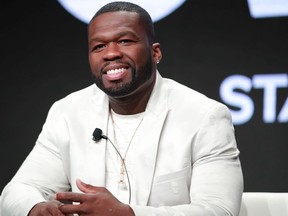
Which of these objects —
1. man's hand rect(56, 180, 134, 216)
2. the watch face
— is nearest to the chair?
man's hand rect(56, 180, 134, 216)

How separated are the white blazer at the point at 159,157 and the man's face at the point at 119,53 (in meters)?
0.14

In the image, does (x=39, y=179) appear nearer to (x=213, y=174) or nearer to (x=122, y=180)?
(x=122, y=180)

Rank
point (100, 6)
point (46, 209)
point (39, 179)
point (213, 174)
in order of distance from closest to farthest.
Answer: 1. point (46, 209)
2. point (213, 174)
3. point (39, 179)
4. point (100, 6)

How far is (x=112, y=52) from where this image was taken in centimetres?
220

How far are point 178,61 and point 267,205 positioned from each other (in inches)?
67.5

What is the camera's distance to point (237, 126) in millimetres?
3547

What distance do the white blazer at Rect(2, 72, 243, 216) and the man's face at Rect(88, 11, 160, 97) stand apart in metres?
0.14

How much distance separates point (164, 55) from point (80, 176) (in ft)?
5.27

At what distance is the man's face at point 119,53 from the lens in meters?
2.20

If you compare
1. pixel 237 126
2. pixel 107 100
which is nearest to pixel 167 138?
pixel 107 100

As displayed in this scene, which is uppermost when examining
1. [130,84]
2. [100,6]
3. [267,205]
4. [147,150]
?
[100,6]

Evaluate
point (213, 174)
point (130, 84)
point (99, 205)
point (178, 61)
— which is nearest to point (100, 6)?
point (178, 61)

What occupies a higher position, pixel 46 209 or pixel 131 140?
pixel 131 140

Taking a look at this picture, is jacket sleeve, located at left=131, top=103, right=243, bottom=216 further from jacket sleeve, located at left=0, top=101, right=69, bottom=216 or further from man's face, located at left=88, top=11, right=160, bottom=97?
jacket sleeve, located at left=0, top=101, right=69, bottom=216
